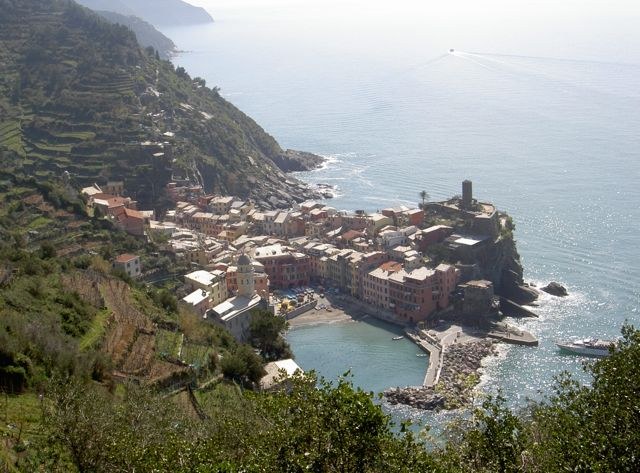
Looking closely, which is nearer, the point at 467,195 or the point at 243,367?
the point at 243,367

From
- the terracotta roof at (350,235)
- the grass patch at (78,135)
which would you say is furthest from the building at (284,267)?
the grass patch at (78,135)

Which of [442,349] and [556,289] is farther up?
[556,289]

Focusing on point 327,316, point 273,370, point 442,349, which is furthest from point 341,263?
point 273,370

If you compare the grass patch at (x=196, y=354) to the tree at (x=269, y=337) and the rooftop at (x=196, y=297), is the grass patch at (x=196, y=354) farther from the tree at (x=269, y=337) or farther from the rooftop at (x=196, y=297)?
the rooftop at (x=196, y=297)

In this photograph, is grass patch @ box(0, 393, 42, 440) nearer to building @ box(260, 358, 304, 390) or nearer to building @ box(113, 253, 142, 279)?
building @ box(260, 358, 304, 390)

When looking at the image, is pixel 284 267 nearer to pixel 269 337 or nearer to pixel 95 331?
pixel 269 337
